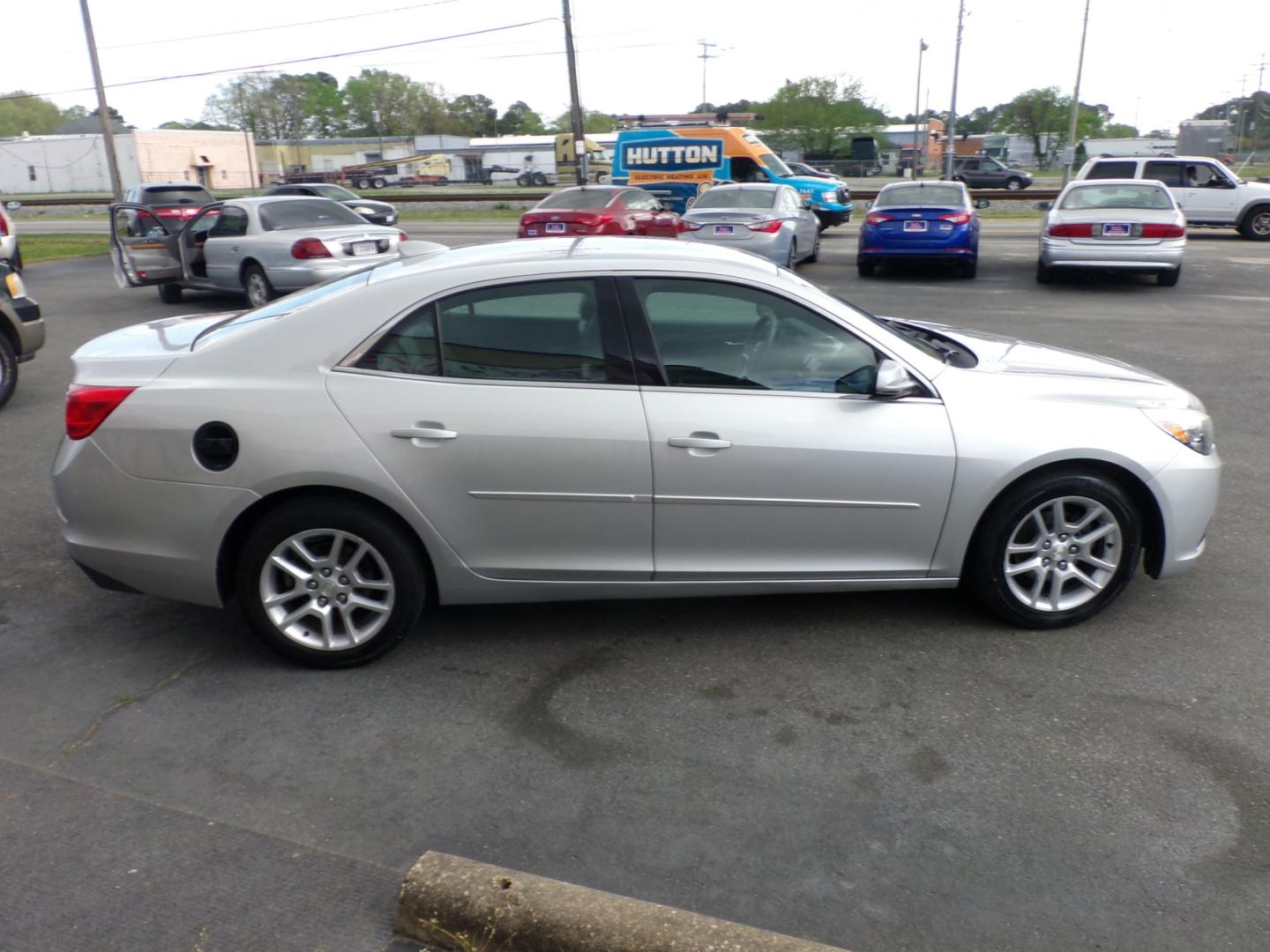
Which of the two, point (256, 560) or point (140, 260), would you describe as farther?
Answer: point (140, 260)

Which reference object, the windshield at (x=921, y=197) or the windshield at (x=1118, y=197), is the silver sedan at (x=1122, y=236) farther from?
the windshield at (x=921, y=197)

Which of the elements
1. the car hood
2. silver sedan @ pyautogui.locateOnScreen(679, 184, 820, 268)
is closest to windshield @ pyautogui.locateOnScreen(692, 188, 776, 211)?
silver sedan @ pyautogui.locateOnScreen(679, 184, 820, 268)

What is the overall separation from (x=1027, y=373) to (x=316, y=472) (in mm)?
2889

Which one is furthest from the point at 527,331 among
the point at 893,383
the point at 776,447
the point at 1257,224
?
the point at 1257,224

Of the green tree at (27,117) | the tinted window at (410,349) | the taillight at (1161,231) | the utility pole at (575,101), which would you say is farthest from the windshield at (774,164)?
the green tree at (27,117)

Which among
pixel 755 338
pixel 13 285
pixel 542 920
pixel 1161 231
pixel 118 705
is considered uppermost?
pixel 755 338

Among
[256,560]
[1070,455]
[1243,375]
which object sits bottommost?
[1243,375]

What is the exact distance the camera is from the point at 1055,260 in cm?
1480

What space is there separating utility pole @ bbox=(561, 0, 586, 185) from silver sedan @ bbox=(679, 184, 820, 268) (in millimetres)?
14916

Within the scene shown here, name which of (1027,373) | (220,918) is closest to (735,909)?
(220,918)

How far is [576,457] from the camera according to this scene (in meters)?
4.00

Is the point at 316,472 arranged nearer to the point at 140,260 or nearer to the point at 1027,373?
the point at 1027,373

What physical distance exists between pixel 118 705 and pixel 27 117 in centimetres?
14296

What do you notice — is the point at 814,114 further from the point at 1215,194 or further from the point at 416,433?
the point at 416,433
